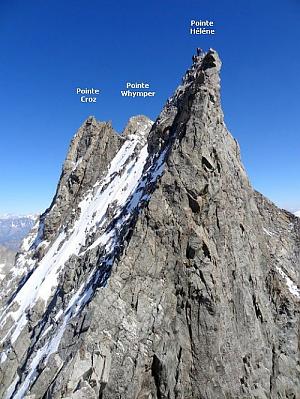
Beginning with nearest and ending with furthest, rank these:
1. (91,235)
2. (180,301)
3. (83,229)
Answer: (180,301) → (91,235) → (83,229)

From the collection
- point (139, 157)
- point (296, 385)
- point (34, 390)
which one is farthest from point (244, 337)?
point (139, 157)

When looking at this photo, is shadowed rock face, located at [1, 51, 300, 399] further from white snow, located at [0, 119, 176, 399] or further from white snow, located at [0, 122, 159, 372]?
white snow, located at [0, 122, 159, 372]

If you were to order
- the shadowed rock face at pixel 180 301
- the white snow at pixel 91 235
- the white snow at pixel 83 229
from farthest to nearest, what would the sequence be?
1. the white snow at pixel 83 229
2. the white snow at pixel 91 235
3. the shadowed rock face at pixel 180 301

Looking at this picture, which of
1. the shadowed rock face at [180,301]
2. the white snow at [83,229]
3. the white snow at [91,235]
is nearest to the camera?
the shadowed rock face at [180,301]

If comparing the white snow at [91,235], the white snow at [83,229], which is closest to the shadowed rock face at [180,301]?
the white snow at [91,235]

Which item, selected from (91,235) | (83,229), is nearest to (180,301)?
(91,235)

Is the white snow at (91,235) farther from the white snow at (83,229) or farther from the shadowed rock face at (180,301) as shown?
the shadowed rock face at (180,301)

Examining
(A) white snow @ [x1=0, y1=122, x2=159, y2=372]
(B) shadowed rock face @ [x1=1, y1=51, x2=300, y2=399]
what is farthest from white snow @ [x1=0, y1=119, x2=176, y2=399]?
(B) shadowed rock face @ [x1=1, y1=51, x2=300, y2=399]

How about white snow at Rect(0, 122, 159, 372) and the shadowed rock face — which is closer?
the shadowed rock face

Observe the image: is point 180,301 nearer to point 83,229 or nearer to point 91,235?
point 91,235
